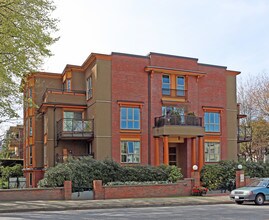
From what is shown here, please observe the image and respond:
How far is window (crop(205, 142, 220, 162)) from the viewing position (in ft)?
114

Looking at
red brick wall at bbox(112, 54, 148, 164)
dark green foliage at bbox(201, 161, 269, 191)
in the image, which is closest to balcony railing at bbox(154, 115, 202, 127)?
red brick wall at bbox(112, 54, 148, 164)

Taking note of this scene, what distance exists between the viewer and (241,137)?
3812 centimetres

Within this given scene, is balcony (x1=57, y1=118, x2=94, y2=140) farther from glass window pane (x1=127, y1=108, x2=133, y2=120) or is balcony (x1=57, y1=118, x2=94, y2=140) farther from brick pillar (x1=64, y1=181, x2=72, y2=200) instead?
brick pillar (x1=64, y1=181, x2=72, y2=200)

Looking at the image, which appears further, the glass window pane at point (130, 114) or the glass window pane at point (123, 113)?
the glass window pane at point (130, 114)

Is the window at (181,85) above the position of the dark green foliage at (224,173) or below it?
above

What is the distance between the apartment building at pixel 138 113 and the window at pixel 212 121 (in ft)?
0.12

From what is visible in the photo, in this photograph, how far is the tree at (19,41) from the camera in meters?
19.8

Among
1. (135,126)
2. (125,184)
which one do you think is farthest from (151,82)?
(125,184)

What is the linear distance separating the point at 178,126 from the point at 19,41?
15.0 metres

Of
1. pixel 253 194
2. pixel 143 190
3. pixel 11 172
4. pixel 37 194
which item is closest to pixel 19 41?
pixel 37 194

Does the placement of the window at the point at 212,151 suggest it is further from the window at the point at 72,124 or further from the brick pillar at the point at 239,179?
the window at the point at 72,124

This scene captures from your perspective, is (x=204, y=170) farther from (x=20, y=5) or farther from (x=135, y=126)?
(x=20, y=5)

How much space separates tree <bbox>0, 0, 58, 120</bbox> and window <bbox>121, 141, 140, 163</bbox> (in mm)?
11367

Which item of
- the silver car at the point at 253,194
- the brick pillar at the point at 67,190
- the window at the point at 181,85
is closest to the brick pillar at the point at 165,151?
the window at the point at 181,85
